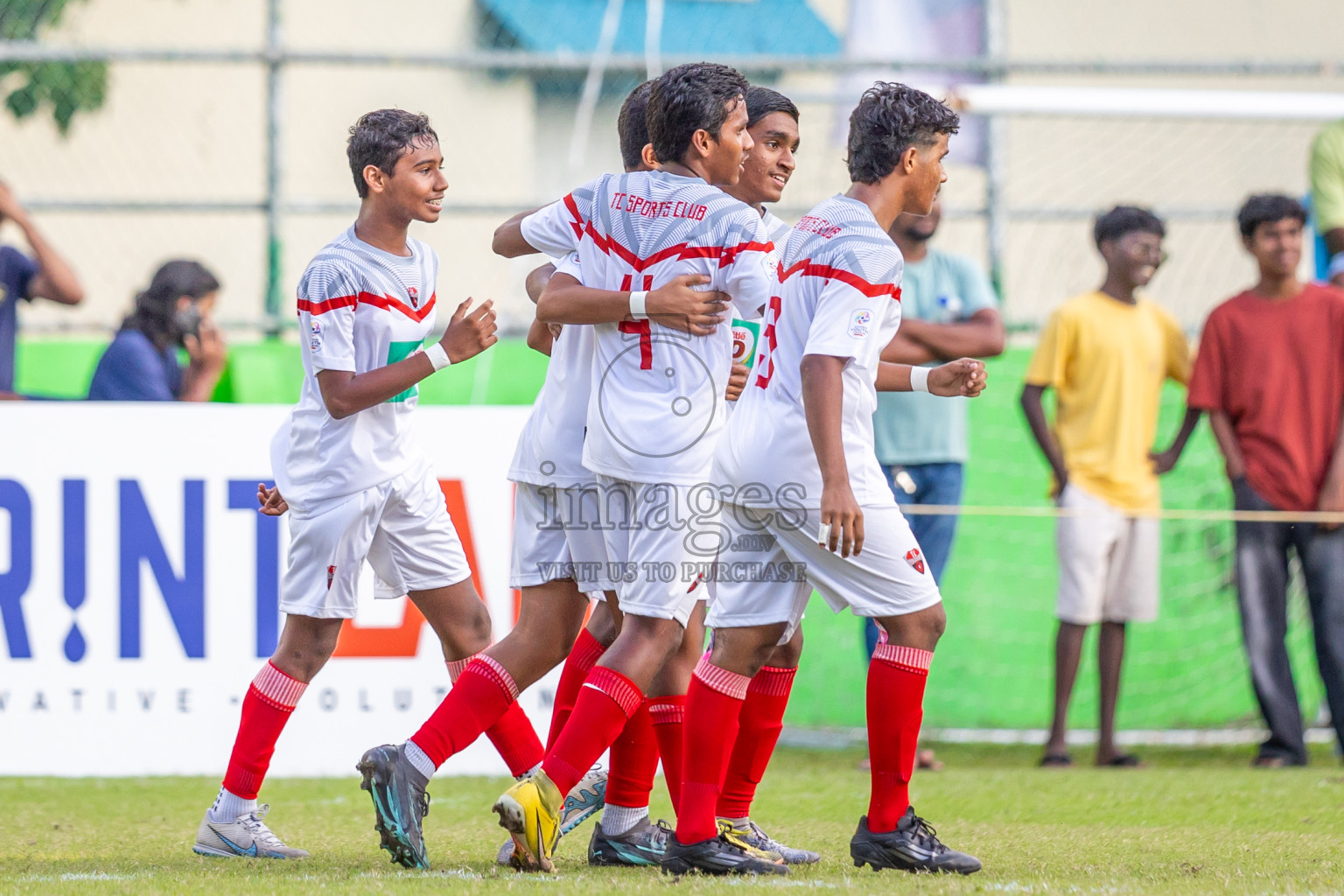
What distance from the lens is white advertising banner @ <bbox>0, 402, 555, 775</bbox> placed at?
5.83 m

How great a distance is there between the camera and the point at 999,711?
726cm

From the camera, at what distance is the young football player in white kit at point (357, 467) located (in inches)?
160

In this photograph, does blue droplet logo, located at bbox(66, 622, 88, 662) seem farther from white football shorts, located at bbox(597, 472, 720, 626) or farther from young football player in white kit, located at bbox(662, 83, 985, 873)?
young football player in white kit, located at bbox(662, 83, 985, 873)

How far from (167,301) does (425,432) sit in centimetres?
137

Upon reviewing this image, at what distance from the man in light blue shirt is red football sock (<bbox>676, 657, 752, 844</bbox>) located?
8.77 feet

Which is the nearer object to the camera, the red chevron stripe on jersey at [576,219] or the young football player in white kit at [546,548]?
the young football player in white kit at [546,548]

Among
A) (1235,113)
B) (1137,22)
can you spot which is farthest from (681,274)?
(1137,22)

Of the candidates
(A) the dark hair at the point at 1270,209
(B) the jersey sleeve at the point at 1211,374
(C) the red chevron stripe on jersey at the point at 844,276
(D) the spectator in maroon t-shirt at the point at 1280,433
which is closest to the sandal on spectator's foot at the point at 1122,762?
(D) the spectator in maroon t-shirt at the point at 1280,433

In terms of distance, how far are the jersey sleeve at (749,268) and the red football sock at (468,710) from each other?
1.06m

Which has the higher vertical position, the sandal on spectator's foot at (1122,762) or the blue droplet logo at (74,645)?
the blue droplet logo at (74,645)

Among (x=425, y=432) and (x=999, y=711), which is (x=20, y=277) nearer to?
(x=425, y=432)

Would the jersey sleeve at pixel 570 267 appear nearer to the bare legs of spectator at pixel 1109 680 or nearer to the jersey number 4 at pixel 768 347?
the jersey number 4 at pixel 768 347

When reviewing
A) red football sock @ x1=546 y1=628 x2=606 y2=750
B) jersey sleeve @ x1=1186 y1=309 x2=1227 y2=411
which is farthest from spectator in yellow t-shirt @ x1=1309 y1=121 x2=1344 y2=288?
red football sock @ x1=546 y1=628 x2=606 y2=750

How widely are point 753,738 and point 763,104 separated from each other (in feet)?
5.29
